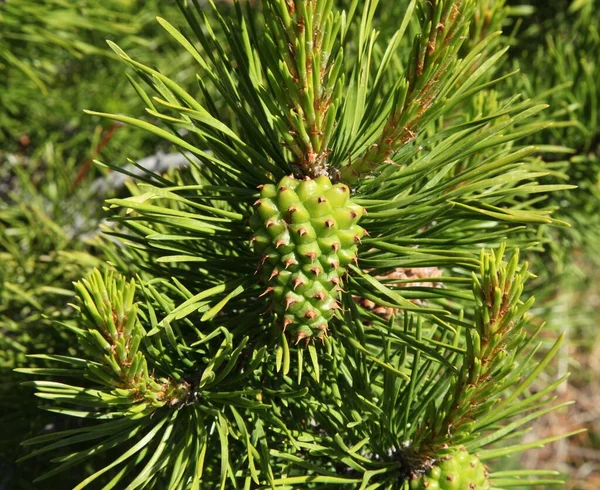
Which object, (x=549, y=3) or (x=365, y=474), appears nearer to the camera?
(x=365, y=474)

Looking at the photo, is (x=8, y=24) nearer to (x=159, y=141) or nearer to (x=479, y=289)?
(x=159, y=141)

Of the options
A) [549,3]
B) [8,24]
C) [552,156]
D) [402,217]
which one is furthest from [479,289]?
[549,3]

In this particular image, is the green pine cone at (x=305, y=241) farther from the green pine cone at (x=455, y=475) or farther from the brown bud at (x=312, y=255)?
the green pine cone at (x=455, y=475)

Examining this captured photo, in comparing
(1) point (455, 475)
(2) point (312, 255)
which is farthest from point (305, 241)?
(1) point (455, 475)

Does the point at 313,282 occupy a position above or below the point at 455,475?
above

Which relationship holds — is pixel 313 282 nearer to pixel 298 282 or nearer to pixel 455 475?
pixel 298 282

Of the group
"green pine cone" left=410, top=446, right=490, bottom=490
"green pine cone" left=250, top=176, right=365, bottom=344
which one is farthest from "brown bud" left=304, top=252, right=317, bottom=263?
"green pine cone" left=410, top=446, right=490, bottom=490

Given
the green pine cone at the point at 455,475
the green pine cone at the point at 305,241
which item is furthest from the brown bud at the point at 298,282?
the green pine cone at the point at 455,475

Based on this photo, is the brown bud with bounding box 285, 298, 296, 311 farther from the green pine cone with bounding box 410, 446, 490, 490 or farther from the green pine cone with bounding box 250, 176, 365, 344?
the green pine cone with bounding box 410, 446, 490, 490
